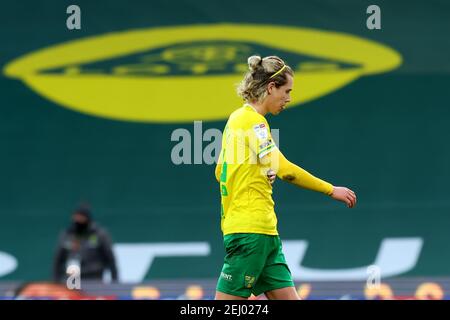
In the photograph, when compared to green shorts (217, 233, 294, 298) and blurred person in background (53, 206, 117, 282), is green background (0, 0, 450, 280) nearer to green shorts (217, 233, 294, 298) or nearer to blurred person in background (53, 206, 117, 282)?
blurred person in background (53, 206, 117, 282)

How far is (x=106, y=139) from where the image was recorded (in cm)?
1103

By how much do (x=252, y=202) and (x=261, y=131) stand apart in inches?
14.5

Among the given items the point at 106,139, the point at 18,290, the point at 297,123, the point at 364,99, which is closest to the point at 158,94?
the point at 106,139

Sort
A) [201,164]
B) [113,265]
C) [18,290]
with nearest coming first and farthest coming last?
[18,290] → [113,265] → [201,164]

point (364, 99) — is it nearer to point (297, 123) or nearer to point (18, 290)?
point (297, 123)

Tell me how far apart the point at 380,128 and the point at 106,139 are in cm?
285

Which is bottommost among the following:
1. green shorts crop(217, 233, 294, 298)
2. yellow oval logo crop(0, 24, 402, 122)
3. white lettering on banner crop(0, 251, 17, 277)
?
green shorts crop(217, 233, 294, 298)

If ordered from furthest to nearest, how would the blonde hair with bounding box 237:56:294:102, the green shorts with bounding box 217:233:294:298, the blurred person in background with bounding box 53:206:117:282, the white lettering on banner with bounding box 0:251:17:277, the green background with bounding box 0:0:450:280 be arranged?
the green background with bounding box 0:0:450:280 < the white lettering on banner with bounding box 0:251:17:277 < the blurred person in background with bounding box 53:206:117:282 < the blonde hair with bounding box 237:56:294:102 < the green shorts with bounding box 217:233:294:298

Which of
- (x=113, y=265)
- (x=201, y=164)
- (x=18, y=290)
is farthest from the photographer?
(x=201, y=164)

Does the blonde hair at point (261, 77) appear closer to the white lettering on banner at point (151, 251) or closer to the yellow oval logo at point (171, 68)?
the yellow oval logo at point (171, 68)

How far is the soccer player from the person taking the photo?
214 inches

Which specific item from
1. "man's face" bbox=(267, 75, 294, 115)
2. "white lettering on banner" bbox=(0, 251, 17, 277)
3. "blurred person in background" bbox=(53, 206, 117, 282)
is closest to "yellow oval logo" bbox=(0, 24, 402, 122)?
"blurred person in background" bbox=(53, 206, 117, 282)

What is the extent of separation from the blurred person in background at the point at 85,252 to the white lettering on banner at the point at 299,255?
0.96m

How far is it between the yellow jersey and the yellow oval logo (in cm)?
548
